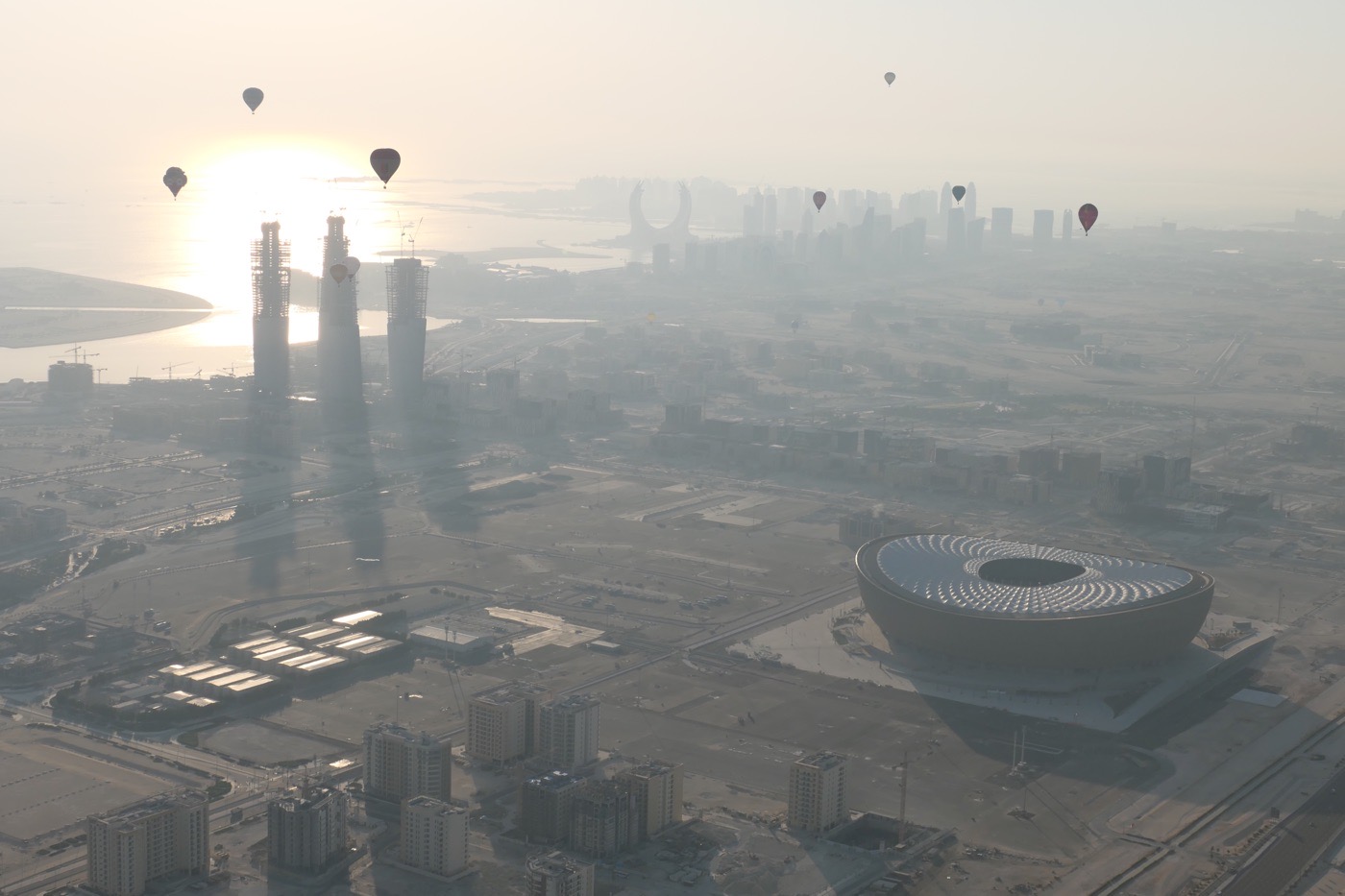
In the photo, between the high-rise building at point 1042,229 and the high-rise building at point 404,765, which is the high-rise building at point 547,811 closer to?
the high-rise building at point 404,765

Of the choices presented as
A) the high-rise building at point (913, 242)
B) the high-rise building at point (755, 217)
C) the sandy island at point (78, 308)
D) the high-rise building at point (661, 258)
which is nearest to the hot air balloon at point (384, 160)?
the sandy island at point (78, 308)

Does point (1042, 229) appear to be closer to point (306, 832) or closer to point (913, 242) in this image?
point (913, 242)

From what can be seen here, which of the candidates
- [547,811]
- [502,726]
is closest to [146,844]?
[547,811]

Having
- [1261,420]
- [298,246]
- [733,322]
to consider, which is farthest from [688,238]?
[1261,420]

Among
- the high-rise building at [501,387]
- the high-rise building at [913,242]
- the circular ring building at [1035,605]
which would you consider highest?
the high-rise building at [913,242]

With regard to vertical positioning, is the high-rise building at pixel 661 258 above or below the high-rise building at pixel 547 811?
above

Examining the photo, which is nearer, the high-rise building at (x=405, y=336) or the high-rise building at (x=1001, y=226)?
the high-rise building at (x=405, y=336)
